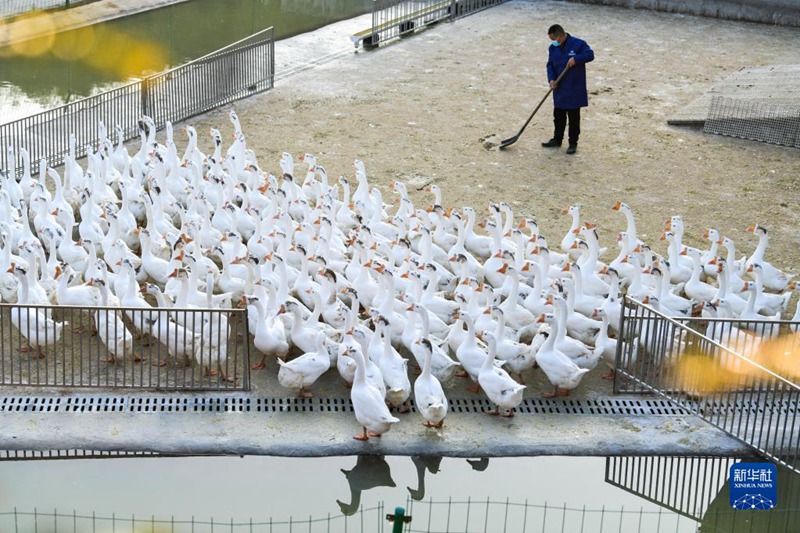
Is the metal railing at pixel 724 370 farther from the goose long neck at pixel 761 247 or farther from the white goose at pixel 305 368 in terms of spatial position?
the white goose at pixel 305 368

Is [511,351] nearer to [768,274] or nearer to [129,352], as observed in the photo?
[129,352]

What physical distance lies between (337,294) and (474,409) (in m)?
1.73

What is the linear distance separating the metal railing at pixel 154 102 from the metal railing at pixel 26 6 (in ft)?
20.7

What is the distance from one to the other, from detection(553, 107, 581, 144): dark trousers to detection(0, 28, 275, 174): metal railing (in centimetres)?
441

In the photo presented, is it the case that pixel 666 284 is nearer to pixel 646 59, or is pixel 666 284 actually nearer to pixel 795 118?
pixel 795 118

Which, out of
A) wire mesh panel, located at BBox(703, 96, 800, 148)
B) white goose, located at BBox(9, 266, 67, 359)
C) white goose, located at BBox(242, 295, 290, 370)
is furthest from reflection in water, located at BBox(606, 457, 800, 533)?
wire mesh panel, located at BBox(703, 96, 800, 148)

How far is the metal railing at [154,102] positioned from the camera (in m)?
13.3

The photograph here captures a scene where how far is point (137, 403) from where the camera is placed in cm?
866

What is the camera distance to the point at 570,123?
14.6 metres

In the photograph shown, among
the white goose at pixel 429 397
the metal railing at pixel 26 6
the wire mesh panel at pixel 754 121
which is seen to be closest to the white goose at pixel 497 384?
the white goose at pixel 429 397

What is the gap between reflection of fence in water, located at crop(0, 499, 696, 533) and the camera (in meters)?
7.51

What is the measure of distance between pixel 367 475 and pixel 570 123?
7.63 meters

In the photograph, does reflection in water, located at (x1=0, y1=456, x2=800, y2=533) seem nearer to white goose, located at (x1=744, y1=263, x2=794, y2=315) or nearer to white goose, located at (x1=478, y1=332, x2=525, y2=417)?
white goose, located at (x1=478, y1=332, x2=525, y2=417)

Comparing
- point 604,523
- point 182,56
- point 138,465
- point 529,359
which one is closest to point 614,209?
point 529,359
